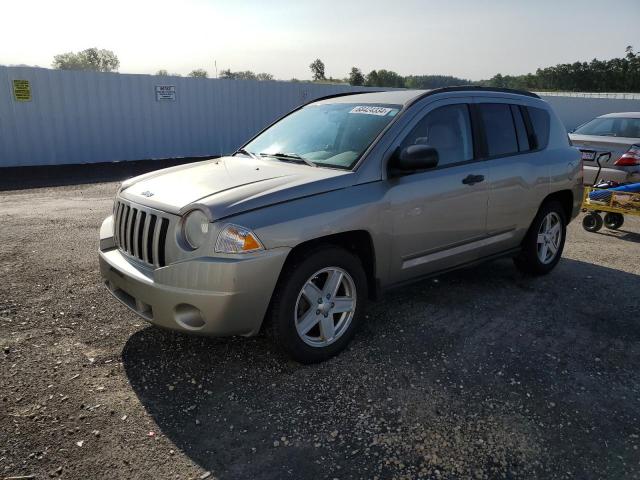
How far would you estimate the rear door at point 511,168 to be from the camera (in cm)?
458

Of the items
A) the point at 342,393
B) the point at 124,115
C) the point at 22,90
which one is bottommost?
the point at 342,393

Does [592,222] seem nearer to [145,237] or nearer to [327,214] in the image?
[327,214]

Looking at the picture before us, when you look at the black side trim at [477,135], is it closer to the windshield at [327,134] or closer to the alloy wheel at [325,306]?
the windshield at [327,134]

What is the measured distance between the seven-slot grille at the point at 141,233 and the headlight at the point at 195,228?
Result: 0.14m

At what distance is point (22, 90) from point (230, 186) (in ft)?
38.3

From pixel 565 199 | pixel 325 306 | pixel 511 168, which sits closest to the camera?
pixel 325 306

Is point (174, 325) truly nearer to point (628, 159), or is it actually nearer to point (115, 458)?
point (115, 458)

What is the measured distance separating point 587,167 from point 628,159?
0.67 m

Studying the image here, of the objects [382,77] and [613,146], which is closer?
[613,146]

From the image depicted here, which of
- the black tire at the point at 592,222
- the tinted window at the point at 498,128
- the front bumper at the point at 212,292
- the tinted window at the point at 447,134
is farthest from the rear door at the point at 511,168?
the black tire at the point at 592,222

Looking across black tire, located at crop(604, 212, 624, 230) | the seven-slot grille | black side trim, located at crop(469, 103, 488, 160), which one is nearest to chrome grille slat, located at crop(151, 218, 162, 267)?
the seven-slot grille

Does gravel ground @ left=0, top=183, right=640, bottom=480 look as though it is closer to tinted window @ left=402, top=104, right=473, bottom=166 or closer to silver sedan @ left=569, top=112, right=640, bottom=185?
tinted window @ left=402, top=104, right=473, bottom=166

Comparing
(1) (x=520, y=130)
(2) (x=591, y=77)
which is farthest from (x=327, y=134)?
(2) (x=591, y=77)

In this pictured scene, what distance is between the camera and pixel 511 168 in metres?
4.70
